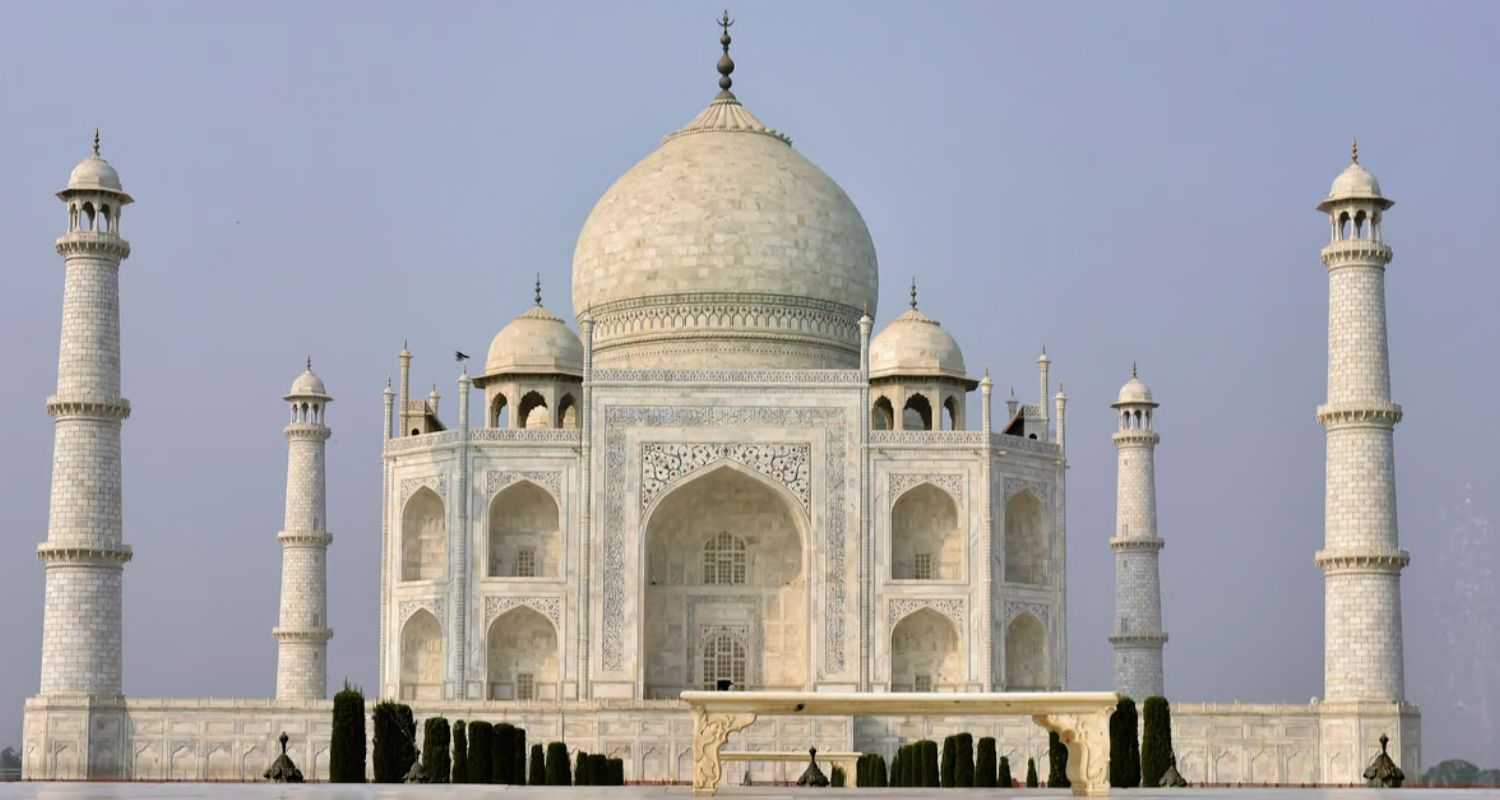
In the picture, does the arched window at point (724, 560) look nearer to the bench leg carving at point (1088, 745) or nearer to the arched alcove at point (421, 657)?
the arched alcove at point (421, 657)

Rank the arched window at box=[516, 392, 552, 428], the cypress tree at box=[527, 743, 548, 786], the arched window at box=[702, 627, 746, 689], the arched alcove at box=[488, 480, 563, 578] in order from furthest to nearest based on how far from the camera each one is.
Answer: the arched window at box=[516, 392, 552, 428], the arched window at box=[702, 627, 746, 689], the arched alcove at box=[488, 480, 563, 578], the cypress tree at box=[527, 743, 548, 786]

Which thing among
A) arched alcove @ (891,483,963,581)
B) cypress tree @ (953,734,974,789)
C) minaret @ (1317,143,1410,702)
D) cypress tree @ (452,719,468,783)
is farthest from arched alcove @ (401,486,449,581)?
minaret @ (1317,143,1410,702)

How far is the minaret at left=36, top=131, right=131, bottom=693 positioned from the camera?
2841 cm

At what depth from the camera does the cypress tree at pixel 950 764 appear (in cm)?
2459

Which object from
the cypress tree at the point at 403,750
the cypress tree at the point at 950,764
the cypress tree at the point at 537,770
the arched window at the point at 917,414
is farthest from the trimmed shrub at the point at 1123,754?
the arched window at the point at 917,414

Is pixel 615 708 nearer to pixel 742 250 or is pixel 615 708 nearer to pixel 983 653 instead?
pixel 983 653

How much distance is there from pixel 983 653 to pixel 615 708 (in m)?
4.88

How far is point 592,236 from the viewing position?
35.6m

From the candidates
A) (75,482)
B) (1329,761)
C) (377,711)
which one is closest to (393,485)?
(75,482)

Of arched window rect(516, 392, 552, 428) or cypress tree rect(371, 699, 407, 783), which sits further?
arched window rect(516, 392, 552, 428)

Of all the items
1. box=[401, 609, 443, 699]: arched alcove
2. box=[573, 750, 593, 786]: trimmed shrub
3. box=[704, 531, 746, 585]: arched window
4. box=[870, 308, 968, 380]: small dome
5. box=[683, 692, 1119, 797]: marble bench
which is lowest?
box=[573, 750, 593, 786]: trimmed shrub

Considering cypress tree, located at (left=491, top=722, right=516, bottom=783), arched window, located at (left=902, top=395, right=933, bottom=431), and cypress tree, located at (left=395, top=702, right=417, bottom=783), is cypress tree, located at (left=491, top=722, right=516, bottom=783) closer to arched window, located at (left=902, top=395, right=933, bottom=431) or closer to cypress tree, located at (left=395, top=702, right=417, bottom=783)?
cypress tree, located at (left=395, top=702, right=417, bottom=783)

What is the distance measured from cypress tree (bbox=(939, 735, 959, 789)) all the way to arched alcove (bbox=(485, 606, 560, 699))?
7888 millimetres

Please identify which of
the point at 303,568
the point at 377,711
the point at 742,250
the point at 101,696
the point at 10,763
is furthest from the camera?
the point at 10,763
